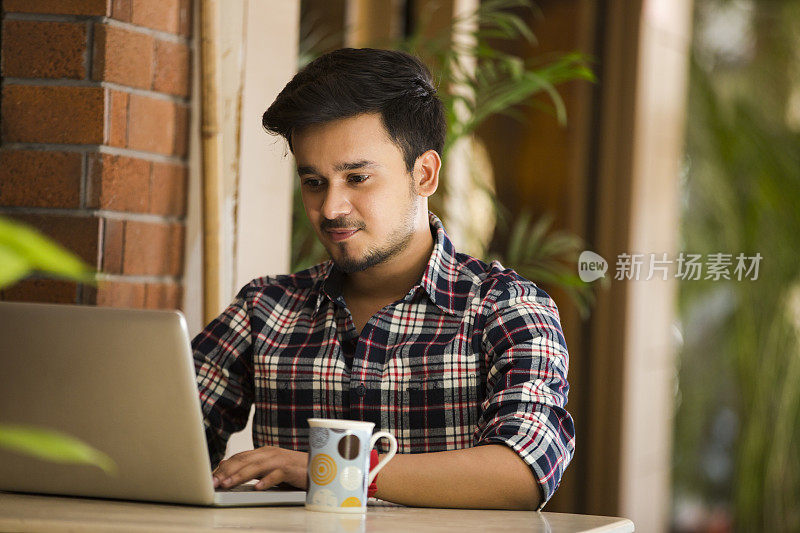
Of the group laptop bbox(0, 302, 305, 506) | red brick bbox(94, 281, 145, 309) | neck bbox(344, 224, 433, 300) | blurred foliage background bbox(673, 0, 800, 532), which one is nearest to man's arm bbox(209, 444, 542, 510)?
laptop bbox(0, 302, 305, 506)

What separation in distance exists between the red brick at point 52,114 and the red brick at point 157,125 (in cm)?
7

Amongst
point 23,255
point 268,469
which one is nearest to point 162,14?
point 268,469

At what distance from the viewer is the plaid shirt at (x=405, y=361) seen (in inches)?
51.6

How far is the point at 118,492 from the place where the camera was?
1.01 m

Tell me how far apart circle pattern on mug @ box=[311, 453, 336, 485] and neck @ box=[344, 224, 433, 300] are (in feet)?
1.86

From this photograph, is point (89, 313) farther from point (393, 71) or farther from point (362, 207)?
point (393, 71)

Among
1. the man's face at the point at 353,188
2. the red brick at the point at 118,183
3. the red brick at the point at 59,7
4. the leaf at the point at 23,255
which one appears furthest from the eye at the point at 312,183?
the leaf at the point at 23,255

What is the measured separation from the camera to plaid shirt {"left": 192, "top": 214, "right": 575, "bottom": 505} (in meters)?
1.31

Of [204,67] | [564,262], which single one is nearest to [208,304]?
[204,67]

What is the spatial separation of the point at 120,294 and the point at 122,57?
0.42 meters

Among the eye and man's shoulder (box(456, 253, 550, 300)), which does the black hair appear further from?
man's shoulder (box(456, 253, 550, 300))

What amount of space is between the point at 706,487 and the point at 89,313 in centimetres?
327

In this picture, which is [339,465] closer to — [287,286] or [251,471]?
[251,471]

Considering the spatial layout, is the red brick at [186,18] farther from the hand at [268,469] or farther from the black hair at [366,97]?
the hand at [268,469]
